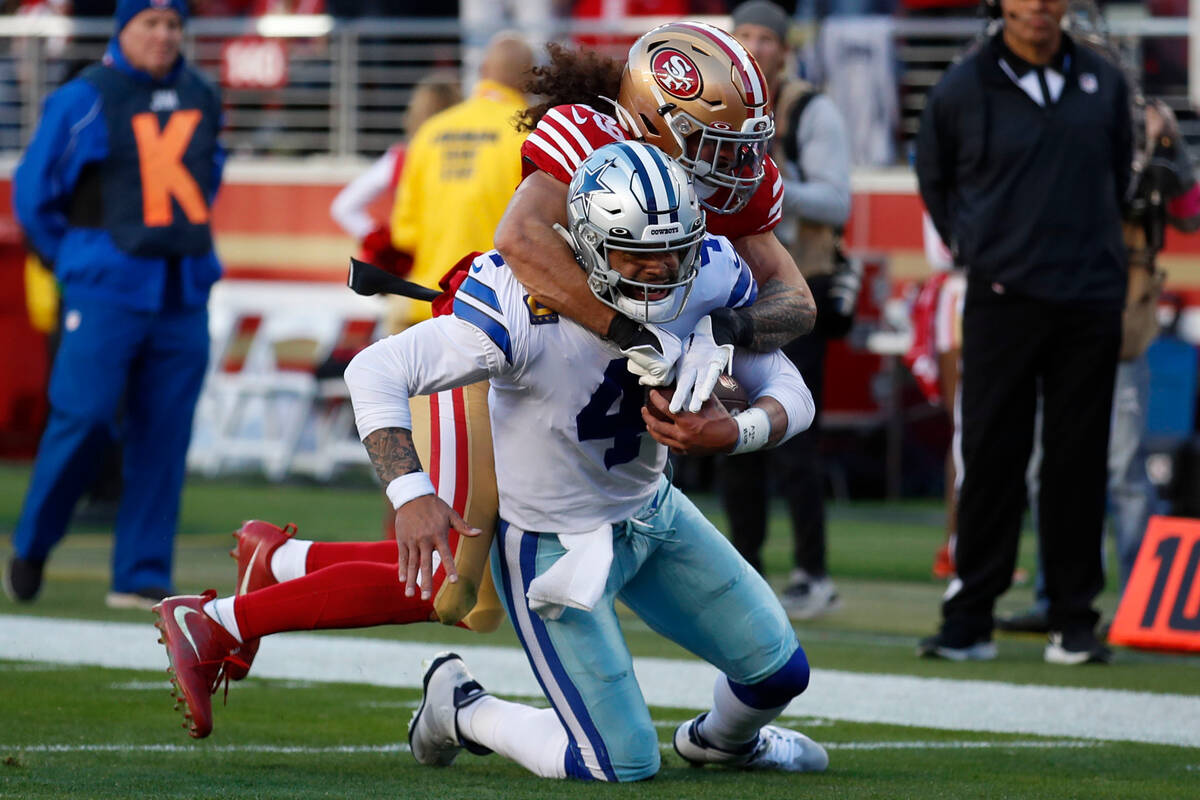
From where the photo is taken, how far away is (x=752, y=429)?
4.01m

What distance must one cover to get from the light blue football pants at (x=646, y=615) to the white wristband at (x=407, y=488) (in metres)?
0.51

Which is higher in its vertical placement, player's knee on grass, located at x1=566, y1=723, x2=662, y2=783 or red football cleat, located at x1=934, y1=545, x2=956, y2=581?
player's knee on grass, located at x1=566, y1=723, x2=662, y2=783

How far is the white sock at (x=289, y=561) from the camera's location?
15.0ft

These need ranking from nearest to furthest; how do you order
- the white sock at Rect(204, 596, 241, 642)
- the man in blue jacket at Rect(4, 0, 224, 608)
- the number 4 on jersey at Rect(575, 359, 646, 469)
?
the number 4 on jersey at Rect(575, 359, 646, 469) < the white sock at Rect(204, 596, 241, 642) < the man in blue jacket at Rect(4, 0, 224, 608)

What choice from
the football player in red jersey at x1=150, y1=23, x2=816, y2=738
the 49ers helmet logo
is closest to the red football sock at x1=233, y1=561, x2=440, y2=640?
the football player in red jersey at x1=150, y1=23, x2=816, y2=738

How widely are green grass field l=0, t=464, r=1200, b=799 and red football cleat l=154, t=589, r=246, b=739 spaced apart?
0.13 metres

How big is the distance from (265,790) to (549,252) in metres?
1.20

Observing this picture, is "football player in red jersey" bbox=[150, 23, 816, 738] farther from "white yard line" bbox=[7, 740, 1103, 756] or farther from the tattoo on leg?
"white yard line" bbox=[7, 740, 1103, 756]

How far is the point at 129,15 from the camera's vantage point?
7.33 metres

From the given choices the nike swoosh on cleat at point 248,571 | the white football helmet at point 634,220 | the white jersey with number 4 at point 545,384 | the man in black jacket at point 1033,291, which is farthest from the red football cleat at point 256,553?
the man in black jacket at point 1033,291

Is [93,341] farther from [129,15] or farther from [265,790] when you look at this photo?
[265,790]

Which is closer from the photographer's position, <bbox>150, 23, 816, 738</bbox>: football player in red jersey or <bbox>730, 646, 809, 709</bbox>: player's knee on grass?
<bbox>150, 23, 816, 738</bbox>: football player in red jersey

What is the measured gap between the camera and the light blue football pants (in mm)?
4223

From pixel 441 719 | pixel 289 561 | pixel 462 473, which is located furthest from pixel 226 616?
pixel 462 473
